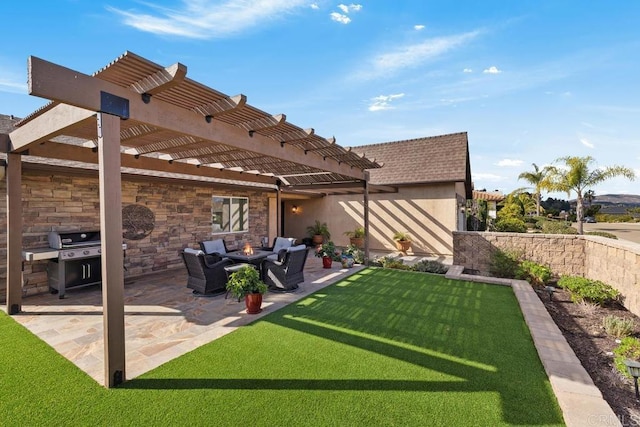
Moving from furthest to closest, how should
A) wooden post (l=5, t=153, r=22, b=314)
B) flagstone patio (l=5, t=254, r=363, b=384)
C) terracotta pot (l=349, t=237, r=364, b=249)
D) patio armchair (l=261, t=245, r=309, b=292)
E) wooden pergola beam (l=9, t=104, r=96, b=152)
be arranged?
terracotta pot (l=349, t=237, r=364, b=249) → patio armchair (l=261, t=245, r=309, b=292) → wooden post (l=5, t=153, r=22, b=314) → flagstone patio (l=5, t=254, r=363, b=384) → wooden pergola beam (l=9, t=104, r=96, b=152)

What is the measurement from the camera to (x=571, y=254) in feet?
28.3

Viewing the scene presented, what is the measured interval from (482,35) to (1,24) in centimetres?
1152

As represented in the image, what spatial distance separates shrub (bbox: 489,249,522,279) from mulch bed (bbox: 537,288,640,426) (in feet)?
4.51

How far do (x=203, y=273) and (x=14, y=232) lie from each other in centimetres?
339

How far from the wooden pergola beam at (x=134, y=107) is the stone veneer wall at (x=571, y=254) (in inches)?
288

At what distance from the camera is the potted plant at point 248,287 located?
5.35 metres

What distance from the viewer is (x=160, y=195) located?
908cm

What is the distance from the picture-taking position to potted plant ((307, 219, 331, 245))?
15.5 metres

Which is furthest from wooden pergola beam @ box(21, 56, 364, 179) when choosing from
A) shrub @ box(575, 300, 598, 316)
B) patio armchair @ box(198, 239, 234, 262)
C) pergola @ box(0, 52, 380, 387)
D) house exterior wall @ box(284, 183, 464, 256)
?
house exterior wall @ box(284, 183, 464, 256)

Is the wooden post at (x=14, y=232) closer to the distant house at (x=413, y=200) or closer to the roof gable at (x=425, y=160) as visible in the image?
the distant house at (x=413, y=200)

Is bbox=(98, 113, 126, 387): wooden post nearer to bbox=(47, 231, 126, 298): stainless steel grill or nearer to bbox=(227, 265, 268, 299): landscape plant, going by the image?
bbox=(227, 265, 268, 299): landscape plant

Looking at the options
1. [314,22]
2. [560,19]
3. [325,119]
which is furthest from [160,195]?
[560,19]

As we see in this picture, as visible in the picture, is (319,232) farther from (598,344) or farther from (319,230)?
(598,344)

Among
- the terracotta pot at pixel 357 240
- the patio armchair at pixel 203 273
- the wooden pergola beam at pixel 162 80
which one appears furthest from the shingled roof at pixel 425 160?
the wooden pergola beam at pixel 162 80
